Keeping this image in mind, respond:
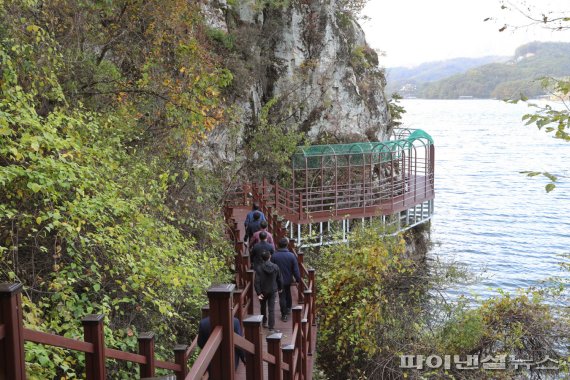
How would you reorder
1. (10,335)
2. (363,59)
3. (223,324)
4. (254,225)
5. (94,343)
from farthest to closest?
(363,59)
(254,225)
(94,343)
(223,324)
(10,335)

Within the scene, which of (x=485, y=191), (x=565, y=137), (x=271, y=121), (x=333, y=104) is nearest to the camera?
(x=565, y=137)

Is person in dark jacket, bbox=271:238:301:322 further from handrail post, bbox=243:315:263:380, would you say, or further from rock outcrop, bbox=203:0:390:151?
rock outcrop, bbox=203:0:390:151

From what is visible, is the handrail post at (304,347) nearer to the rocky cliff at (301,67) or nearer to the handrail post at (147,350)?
the handrail post at (147,350)

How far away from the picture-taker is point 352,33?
1380 inches

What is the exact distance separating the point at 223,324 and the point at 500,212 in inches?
1984

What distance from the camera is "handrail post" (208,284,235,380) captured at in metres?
2.78

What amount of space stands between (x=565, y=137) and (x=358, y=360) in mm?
8694

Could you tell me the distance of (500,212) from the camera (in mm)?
49531

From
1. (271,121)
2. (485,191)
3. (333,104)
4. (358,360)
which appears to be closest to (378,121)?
(333,104)

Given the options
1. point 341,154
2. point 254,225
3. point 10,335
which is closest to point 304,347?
Answer: point 254,225

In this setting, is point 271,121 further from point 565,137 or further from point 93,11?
point 565,137

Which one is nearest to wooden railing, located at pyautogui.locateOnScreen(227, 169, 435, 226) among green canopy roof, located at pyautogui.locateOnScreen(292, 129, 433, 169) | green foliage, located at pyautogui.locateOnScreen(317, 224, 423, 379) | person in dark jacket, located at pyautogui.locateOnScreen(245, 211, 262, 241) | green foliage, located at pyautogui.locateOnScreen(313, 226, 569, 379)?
green canopy roof, located at pyautogui.locateOnScreen(292, 129, 433, 169)

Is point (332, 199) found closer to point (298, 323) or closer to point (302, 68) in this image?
point (302, 68)

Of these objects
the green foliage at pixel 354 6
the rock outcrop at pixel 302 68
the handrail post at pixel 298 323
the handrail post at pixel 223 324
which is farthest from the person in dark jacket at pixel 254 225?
the green foliage at pixel 354 6
